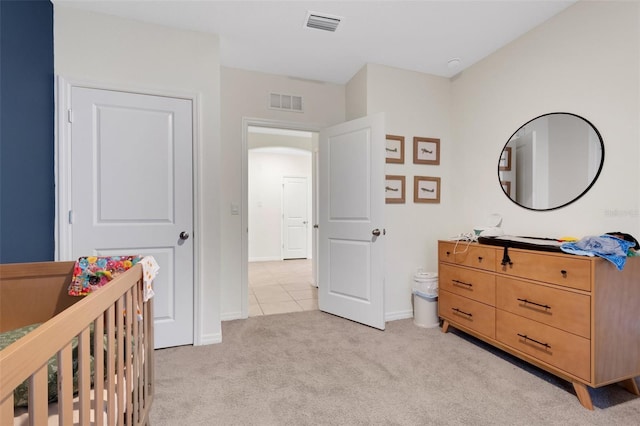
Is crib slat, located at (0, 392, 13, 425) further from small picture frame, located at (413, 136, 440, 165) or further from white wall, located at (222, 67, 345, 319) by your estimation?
small picture frame, located at (413, 136, 440, 165)

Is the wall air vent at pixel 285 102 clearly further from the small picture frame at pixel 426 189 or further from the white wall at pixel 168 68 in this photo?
the small picture frame at pixel 426 189

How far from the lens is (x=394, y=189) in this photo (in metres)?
3.06

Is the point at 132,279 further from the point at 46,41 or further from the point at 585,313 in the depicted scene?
the point at 585,313

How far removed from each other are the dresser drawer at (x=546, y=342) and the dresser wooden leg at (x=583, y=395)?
0.06m

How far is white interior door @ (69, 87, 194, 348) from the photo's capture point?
7.25ft

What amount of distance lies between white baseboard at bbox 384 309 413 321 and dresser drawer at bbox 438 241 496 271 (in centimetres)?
72

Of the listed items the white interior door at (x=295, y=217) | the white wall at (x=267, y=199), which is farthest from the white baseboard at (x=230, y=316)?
the white interior door at (x=295, y=217)

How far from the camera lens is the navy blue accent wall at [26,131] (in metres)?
1.77

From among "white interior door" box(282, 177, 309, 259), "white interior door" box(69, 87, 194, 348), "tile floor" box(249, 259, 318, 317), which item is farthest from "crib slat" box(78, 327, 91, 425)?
"white interior door" box(282, 177, 309, 259)

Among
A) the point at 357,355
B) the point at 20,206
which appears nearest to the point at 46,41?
the point at 20,206

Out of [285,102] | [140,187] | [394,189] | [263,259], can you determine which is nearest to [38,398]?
[140,187]

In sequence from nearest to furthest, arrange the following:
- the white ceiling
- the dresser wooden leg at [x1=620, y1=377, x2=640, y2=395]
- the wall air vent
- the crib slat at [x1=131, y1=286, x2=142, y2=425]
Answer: the crib slat at [x1=131, y1=286, x2=142, y2=425] < the dresser wooden leg at [x1=620, y1=377, x2=640, y2=395] < the white ceiling < the wall air vent

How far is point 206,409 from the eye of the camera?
1.64 metres

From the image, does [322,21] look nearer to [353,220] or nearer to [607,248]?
[353,220]
